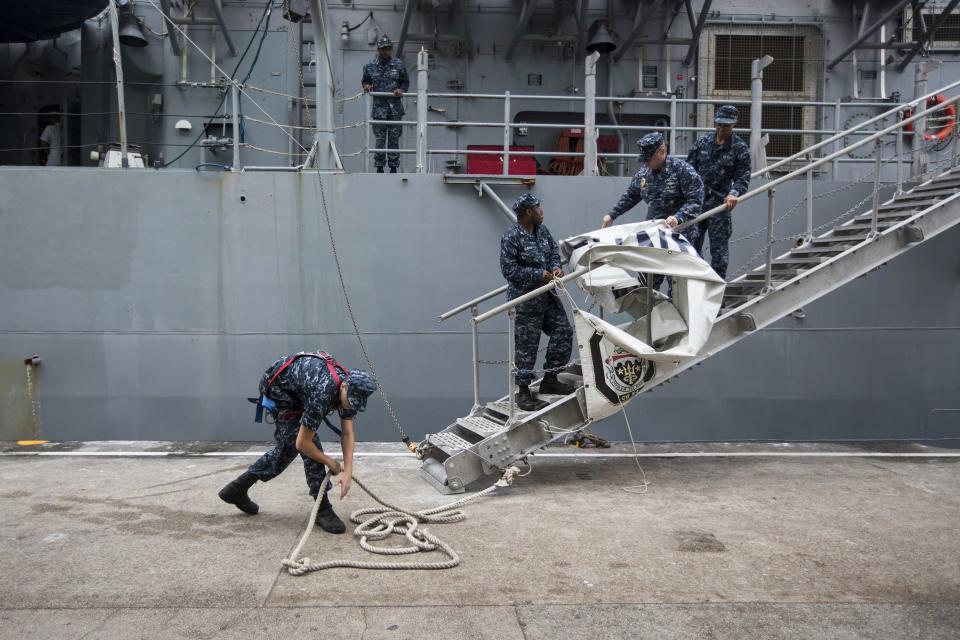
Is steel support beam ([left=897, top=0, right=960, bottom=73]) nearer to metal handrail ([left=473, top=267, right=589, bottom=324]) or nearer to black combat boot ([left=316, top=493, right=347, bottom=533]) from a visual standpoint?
metal handrail ([left=473, top=267, right=589, bottom=324])

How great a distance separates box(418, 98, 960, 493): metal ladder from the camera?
16.6 feet

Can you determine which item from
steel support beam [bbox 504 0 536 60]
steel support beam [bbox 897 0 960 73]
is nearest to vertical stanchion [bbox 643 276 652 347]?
steel support beam [bbox 504 0 536 60]

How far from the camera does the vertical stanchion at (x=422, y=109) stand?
6980 millimetres

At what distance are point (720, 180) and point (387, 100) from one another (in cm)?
396

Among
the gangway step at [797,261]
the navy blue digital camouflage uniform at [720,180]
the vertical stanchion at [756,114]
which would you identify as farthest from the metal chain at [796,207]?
the navy blue digital camouflage uniform at [720,180]

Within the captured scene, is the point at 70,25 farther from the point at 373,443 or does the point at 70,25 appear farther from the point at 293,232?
the point at 373,443

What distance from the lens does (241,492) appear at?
14.2ft

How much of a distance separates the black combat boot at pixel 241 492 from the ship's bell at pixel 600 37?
23.4ft

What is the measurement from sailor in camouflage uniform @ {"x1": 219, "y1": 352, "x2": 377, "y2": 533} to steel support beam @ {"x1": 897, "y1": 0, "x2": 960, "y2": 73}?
8.76 metres

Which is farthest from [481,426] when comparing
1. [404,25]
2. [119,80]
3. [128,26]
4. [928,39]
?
[928,39]

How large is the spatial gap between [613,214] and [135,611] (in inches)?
169

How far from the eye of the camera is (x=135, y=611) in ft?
10.3

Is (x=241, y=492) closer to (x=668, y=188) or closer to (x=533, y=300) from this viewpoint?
(x=533, y=300)

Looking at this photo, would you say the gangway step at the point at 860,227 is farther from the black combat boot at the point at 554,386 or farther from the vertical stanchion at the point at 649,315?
the black combat boot at the point at 554,386
